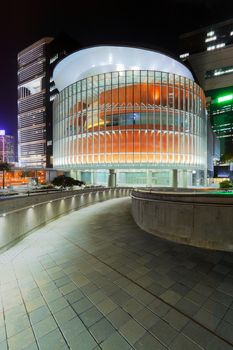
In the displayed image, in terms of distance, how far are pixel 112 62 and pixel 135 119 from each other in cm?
1357

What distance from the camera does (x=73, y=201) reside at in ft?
44.4

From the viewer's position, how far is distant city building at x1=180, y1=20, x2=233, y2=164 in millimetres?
81875

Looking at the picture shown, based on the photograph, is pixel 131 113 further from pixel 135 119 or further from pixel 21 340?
pixel 21 340

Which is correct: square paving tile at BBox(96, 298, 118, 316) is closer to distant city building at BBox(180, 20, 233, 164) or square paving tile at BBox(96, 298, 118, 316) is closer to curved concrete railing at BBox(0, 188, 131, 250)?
curved concrete railing at BBox(0, 188, 131, 250)

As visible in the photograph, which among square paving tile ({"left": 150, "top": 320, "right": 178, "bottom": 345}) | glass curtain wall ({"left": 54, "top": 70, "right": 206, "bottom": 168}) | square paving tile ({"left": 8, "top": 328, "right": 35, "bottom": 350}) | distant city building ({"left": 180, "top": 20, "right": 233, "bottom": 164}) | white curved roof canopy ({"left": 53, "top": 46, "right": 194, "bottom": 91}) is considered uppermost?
distant city building ({"left": 180, "top": 20, "right": 233, "bottom": 164})

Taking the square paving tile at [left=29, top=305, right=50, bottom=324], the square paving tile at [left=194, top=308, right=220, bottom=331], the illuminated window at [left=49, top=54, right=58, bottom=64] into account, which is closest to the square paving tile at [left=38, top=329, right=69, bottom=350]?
the square paving tile at [left=29, top=305, right=50, bottom=324]

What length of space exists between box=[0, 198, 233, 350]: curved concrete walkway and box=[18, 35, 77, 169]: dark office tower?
90649 millimetres

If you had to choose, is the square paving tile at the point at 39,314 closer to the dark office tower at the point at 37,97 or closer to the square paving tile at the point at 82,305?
the square paving tile at the point at 82,305

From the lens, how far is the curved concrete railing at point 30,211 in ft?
20.6

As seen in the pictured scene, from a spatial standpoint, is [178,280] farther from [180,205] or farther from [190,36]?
[190,36]

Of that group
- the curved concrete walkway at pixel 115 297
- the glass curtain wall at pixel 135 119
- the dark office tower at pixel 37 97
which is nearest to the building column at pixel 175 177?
the glass curtain wall at pixel 135 119

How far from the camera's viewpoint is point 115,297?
3.84 meters

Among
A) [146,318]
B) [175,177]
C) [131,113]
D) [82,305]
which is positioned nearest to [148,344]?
[146,318]

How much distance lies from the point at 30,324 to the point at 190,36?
410 feet
